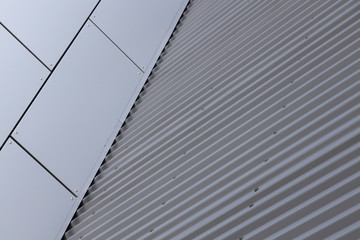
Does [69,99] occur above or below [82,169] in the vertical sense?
above

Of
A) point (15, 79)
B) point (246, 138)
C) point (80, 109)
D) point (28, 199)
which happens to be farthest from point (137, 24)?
point (246, 138)

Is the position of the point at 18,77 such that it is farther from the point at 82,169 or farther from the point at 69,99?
the point at 82,169

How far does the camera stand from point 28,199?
15.5ft

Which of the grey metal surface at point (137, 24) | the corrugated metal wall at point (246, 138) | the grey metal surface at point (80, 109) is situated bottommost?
the corrugated metal wall at point (246, 138)

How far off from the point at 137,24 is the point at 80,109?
3.97 ft

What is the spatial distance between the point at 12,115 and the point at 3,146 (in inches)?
10.5

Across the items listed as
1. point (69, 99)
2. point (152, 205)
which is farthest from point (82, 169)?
point (152, 205)

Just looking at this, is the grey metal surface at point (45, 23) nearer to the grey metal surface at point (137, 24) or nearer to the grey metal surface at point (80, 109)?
the grey metal surface at point (80, 109)

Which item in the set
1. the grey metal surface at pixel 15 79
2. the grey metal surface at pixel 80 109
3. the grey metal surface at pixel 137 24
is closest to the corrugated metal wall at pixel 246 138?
the grey metal surface at pixel 80 109

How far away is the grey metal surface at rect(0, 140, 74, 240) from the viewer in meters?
4.58

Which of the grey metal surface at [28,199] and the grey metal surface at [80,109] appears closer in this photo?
the grey metal surface at [28,199]

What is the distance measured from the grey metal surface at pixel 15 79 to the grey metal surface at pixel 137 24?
90 cm

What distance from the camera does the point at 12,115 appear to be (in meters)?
4.89

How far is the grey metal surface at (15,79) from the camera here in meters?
4.87
